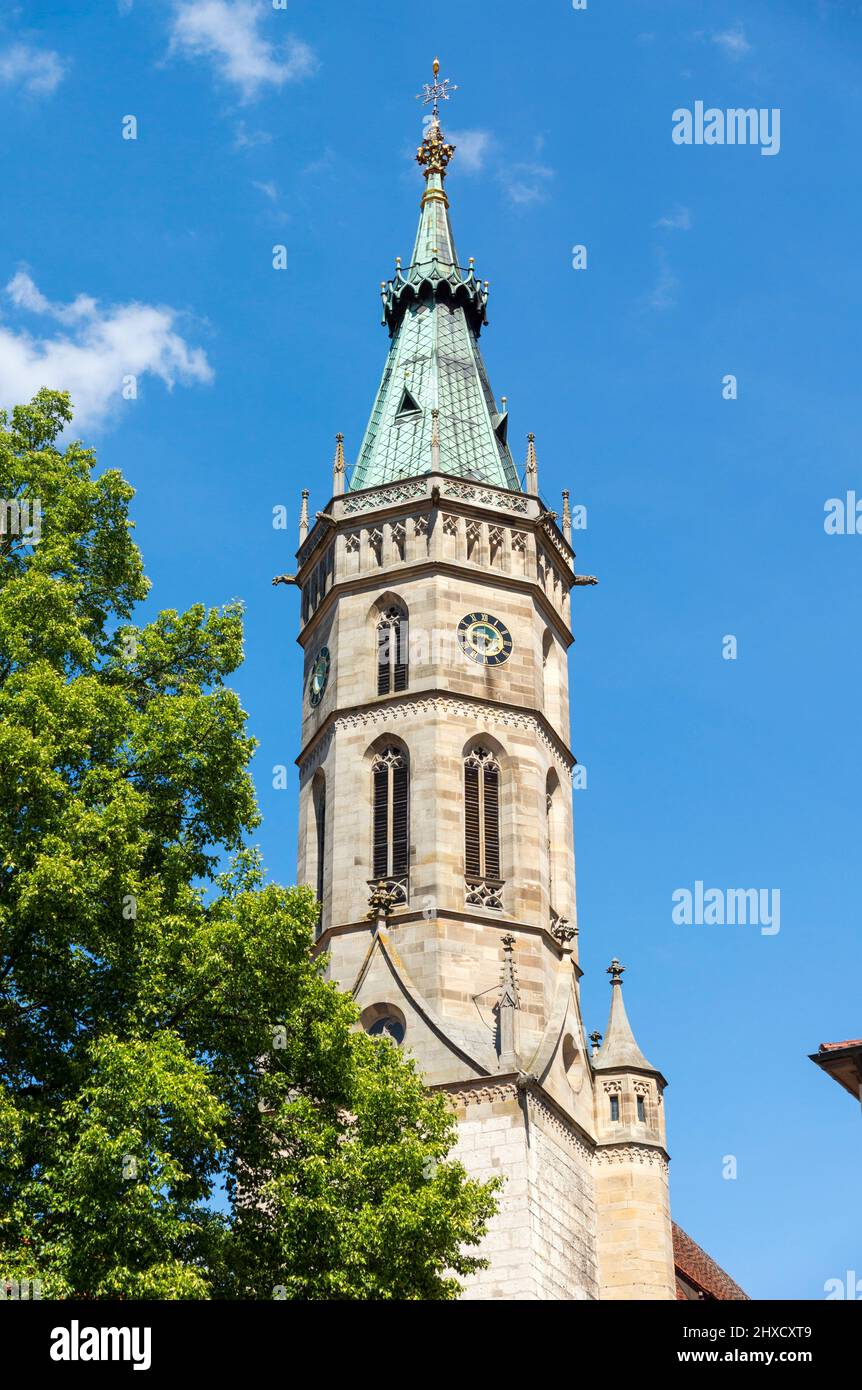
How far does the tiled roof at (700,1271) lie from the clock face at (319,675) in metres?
18.3

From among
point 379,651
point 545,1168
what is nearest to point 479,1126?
point 545,1168

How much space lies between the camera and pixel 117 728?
22.2 m

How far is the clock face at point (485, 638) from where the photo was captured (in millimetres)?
44719

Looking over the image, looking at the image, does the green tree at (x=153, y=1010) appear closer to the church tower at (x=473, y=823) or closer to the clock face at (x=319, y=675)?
the church tower at (x=473, y=823)

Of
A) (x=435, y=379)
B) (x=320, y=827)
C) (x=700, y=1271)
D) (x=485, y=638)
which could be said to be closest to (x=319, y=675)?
(x=320, y=827)

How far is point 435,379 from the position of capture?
50.4 m

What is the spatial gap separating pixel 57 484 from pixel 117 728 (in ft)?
11.3

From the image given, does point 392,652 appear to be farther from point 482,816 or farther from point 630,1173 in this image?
point 630,1173

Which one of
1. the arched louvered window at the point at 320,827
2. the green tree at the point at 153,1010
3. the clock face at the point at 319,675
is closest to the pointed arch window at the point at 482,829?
the arched louvered window at the point at 320,827

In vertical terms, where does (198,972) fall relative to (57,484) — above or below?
below

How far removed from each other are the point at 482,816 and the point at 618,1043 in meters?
5.72

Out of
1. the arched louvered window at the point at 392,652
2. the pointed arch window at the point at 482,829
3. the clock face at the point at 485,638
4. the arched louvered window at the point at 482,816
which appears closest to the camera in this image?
the pointed arch window at the point at 482,829
